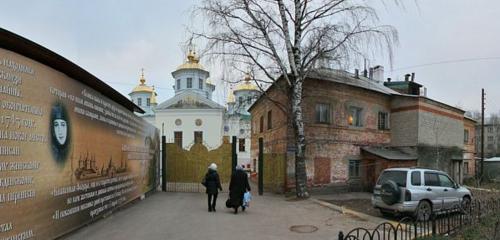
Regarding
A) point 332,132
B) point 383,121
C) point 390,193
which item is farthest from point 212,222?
point 383,121

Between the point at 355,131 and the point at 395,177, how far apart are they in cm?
1072

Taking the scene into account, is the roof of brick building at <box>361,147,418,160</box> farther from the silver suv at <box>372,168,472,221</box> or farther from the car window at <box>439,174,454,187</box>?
the silver suv at <box>372,168,472,221</box>

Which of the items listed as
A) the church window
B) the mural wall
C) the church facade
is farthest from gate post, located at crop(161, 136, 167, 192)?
the church window

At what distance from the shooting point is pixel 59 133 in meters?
8.44

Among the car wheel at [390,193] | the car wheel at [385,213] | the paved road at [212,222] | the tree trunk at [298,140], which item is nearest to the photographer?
the paved road at [212,222]

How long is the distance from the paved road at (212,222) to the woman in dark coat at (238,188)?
1.20 ft

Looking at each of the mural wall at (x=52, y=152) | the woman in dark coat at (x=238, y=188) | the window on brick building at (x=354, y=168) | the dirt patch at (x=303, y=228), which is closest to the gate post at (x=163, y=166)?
the mural wall at (x=52, y=152)

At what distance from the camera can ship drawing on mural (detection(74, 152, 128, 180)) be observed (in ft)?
31.5

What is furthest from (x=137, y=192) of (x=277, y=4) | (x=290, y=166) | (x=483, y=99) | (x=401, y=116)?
(x=483, y=99)

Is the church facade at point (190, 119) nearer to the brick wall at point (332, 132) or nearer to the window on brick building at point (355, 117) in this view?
the brick wall at point (332, 132)

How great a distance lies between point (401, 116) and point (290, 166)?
946 cm

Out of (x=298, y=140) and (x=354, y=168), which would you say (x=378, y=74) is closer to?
(x=354, y=168)

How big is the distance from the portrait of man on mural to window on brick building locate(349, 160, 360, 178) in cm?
1804

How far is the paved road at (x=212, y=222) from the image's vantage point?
377 inches
